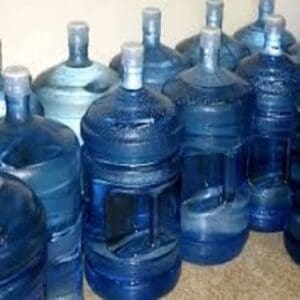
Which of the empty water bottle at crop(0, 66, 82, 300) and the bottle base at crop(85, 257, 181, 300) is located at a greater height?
the empty water bottle at crop(0, 66, 82, 300)

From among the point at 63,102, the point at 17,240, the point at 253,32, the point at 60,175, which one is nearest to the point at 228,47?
the point at 253,32

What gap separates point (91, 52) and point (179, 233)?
0.44m

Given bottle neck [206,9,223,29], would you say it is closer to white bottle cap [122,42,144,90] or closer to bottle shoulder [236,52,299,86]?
bottle shoulder [236,52,299,86]

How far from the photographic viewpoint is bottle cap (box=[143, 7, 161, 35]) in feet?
4.51

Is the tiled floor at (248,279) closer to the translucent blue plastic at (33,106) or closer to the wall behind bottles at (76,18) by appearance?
the translucent blue plastic at (33,106)

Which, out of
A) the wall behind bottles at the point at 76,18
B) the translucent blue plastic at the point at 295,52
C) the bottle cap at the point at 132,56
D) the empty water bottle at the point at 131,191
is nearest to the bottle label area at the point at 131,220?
the empty water bottle at the point at 131,191

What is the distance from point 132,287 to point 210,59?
17.3 inches

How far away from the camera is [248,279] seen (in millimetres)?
1317

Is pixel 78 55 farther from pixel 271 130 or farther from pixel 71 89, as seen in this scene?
pixel 271 130

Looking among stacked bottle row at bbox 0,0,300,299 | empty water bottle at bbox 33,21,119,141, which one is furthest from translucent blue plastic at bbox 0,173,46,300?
empty water bottle at bbox 33,21,119,141

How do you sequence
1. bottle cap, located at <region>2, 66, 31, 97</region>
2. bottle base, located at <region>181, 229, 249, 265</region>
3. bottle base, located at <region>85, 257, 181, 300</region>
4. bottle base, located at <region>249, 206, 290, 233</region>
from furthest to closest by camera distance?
bottle base, located at <region>249, 206, 290, 233</region>
bottle base, located at <region>181, 229, 249, 265</region>
bottle base, located at <region>85, 257, 181, 300</region>
bottle cap, located at <region>2, 66, 31, 97</region>

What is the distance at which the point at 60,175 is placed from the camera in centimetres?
117

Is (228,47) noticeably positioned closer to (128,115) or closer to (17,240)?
(128,115)

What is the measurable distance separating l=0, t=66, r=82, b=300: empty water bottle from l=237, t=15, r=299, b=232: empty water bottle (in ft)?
1.38
